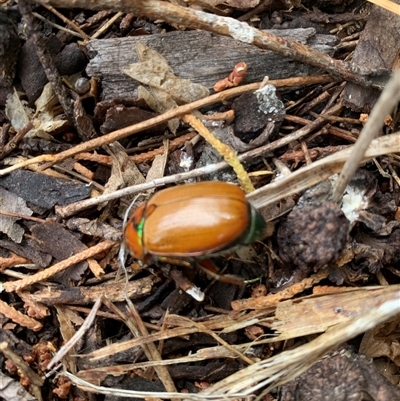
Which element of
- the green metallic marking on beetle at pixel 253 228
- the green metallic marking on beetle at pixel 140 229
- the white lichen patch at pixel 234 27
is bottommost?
the green metallic marking on beetle at pixel 140 229

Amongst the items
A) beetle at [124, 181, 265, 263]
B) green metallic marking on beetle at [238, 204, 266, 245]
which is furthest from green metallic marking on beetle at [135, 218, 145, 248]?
green metallic marking on beetle at [238, 204, 266, 245]

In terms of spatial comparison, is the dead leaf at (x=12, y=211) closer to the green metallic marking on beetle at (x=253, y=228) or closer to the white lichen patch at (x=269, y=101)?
the green metallic marking on beetle at (x=253, y=228)

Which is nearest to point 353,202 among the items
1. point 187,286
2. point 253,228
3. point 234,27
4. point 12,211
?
point 253,228

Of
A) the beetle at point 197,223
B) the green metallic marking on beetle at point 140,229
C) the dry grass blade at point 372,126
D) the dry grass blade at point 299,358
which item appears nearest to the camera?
the dry grass blade at point 372,126

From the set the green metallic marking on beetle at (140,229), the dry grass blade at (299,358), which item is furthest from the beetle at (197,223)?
the dry grass blade at (299,358)

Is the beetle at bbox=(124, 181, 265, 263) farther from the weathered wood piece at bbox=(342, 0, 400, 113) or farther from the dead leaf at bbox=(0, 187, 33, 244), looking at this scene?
the weathered wood piece at bbox=(342, 0, 400, 113)

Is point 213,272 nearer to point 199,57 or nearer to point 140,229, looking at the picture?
point 140,229
